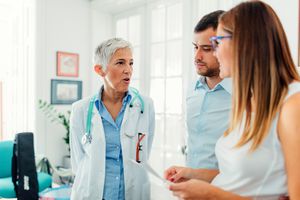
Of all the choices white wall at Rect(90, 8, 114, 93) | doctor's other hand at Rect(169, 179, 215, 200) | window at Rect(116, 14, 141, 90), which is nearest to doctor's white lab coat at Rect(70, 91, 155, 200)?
doctor's other hand at Rect(169, 179, 215, 200)

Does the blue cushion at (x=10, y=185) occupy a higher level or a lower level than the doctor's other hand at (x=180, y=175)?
lower

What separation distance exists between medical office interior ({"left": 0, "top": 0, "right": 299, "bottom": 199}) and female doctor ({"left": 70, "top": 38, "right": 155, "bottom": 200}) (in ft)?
3.83

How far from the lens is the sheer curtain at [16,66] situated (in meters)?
3.90

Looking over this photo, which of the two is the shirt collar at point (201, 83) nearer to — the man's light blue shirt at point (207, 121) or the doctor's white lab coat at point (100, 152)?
the man's light blue shirt at point (207, 121)

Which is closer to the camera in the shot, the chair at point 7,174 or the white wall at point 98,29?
the chair at point 7,174

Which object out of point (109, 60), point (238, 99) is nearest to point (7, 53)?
point (109, 60)

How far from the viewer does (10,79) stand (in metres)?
4.32

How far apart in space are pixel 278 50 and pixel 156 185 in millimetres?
2639

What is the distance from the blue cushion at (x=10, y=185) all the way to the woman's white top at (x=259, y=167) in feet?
8.73

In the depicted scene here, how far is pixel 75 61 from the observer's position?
410 centimetres

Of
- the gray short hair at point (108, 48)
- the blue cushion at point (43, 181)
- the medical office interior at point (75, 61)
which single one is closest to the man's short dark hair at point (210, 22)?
the gray short hair at point (108, 48)

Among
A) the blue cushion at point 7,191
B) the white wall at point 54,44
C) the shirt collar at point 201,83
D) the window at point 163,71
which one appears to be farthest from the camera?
the white wall at point 54,44

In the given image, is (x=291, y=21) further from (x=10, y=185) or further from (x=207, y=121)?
(x=10, y=185)

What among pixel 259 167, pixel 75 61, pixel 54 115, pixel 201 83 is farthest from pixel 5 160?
pixel 259 167
